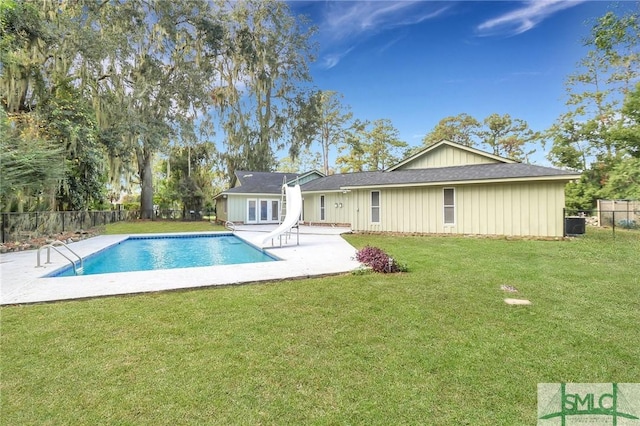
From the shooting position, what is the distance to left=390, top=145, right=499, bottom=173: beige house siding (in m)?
14.5

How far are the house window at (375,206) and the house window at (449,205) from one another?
119 inches

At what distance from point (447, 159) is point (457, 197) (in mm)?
3525

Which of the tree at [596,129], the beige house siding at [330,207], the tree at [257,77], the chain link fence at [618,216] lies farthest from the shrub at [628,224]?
Result: the tree at [257,77]

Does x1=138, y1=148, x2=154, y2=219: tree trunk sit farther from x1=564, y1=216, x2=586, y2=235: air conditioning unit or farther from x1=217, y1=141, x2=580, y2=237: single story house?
x1=564, y1=216, x2=586, y2=235: air conditioning unit

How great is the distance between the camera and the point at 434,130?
32.0 m

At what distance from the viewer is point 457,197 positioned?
12414mm

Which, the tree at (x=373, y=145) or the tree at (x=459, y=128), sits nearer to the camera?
the tree at (x=459, y=128)

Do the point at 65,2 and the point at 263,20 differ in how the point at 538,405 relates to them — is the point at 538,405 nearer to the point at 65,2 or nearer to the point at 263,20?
the point at 65,2

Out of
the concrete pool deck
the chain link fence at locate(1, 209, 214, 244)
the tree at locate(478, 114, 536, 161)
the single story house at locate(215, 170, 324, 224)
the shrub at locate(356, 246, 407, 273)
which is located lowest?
the concrete pool deck

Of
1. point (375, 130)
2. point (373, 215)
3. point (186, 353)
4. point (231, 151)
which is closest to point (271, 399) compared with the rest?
point (186, 353)

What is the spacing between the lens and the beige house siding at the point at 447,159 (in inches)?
569

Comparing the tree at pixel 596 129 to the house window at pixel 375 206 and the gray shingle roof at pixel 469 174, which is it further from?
the house window at pixel 375 206

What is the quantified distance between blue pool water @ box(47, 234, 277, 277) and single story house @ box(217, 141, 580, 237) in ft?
20.7

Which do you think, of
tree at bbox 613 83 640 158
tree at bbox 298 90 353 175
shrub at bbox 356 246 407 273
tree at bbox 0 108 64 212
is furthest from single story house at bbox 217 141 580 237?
tree at bbox 298 90 353 175
